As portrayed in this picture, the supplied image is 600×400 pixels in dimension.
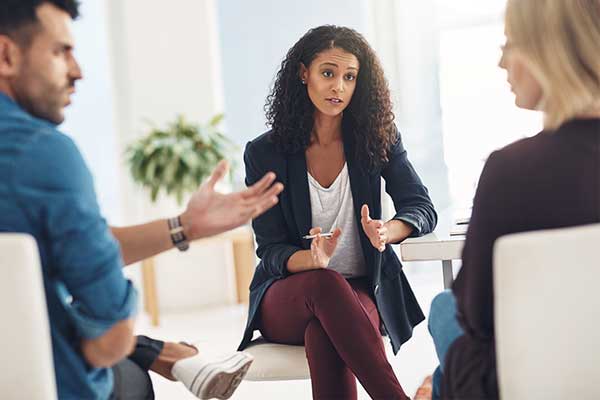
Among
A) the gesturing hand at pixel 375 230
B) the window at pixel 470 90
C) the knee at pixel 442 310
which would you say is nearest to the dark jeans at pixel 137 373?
the knee at pixel 442 310

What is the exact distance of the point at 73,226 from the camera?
1.36 meters

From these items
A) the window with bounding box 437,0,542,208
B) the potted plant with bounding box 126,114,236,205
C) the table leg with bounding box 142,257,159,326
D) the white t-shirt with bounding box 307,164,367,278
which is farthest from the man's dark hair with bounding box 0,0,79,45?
the window with bounding box 437,0,542,208

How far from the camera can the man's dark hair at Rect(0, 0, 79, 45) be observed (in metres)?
1.46

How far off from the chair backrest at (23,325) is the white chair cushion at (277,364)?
2.96 ft

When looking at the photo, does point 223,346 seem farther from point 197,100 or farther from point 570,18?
point 570,18

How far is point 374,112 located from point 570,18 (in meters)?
1.18

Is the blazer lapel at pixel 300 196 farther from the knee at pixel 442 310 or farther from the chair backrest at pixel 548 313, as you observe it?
the chair backrest at pixel 548 313

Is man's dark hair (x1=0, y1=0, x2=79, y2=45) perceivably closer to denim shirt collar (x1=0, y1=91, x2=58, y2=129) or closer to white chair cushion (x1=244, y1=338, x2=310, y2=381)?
denim shirt collar (x1=0, y1=91, x2=58, y2=129)

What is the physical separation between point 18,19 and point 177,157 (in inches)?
145

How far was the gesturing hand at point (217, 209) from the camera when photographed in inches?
65.7

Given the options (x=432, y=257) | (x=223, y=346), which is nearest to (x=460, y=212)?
(x=432, y=257)

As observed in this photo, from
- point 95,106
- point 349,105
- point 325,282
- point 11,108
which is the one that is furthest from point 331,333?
point 95,106

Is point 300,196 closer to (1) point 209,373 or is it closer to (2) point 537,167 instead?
(1) point 209,373

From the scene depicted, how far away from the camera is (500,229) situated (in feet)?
4.61
